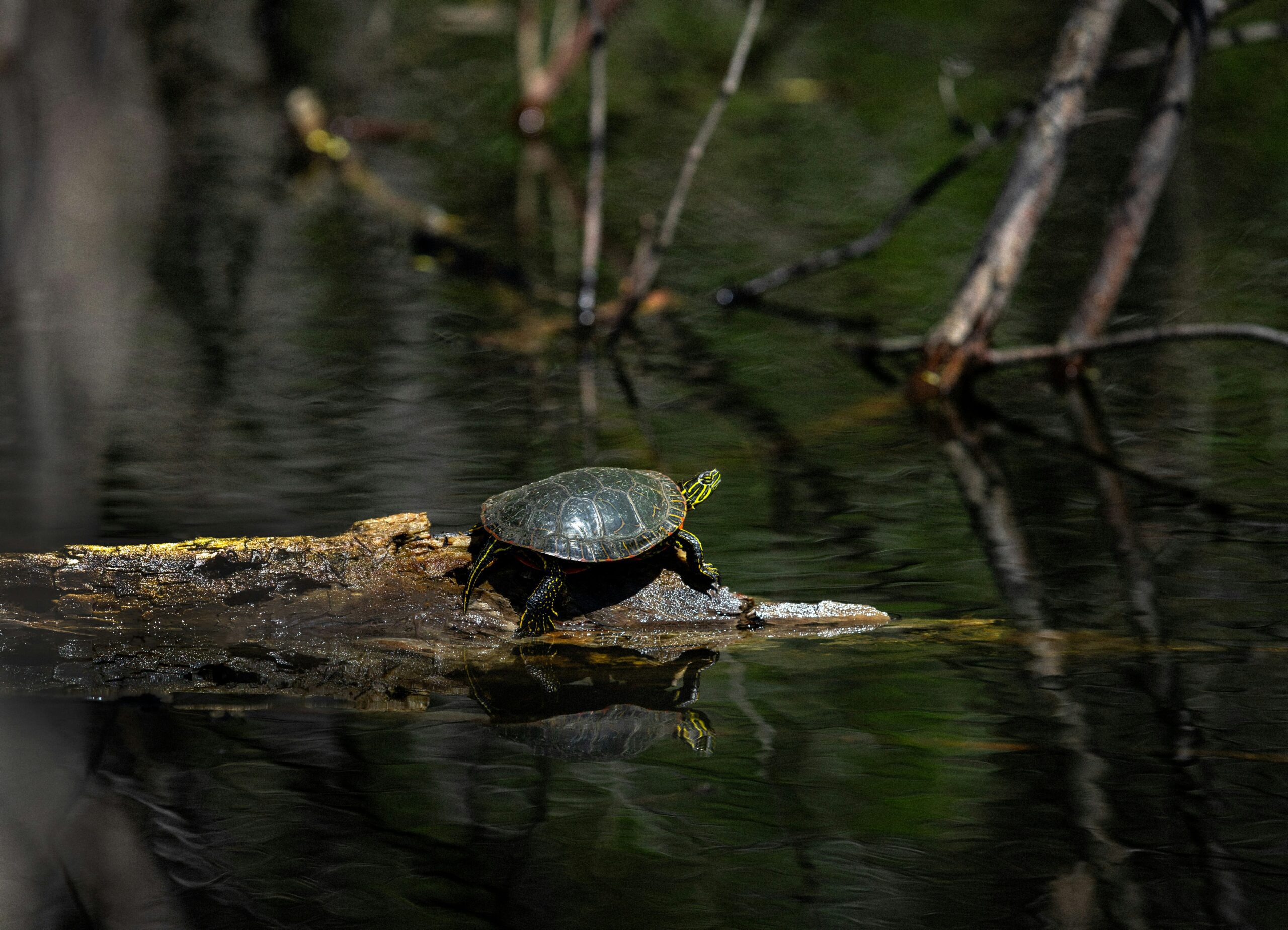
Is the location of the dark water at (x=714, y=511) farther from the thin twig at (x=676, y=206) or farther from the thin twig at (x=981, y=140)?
the thin twig at (x=981, y=140)

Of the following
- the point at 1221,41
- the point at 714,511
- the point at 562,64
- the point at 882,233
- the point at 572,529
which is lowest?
the point at 572,529

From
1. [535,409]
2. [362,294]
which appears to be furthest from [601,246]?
[535,409]

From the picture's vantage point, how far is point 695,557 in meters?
4.59

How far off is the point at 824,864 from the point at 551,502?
61.4 inches

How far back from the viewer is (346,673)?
4.52m

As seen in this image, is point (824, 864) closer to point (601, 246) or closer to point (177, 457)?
point (177, 457)

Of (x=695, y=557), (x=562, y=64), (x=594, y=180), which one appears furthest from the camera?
(x=562, y=64)

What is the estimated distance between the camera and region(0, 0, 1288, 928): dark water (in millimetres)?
3709

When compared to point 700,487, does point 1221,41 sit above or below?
above

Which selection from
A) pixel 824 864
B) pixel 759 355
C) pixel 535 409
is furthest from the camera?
pixel 759 355

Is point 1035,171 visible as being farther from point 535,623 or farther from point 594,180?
point 535,623

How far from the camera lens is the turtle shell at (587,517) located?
173 inches

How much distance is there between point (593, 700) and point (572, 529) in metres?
0.62

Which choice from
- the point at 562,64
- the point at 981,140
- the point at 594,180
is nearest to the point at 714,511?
the point at 981,140
